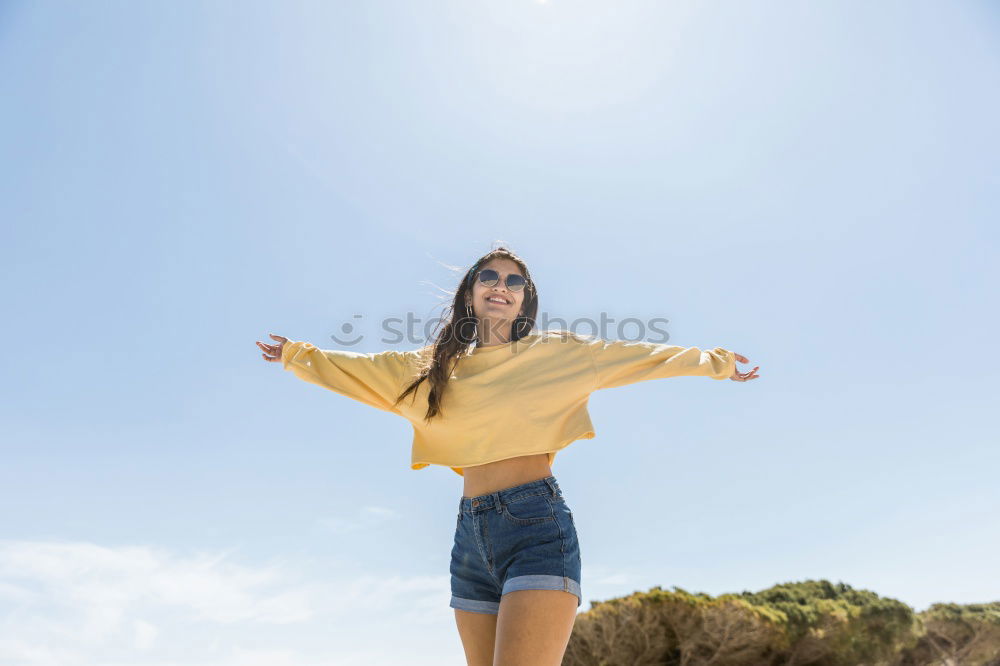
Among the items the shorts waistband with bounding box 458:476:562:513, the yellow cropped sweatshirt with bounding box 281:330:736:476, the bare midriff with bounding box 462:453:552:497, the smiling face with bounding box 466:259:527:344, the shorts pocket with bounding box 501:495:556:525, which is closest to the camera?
the shorts pocket with bounding box 501:495:556:525

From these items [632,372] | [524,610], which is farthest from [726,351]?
[524,610]

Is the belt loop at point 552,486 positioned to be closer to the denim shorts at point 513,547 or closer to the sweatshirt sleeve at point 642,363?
the denim shorts at point 513,547

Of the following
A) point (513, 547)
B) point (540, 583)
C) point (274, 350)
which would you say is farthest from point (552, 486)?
point (274, 350)

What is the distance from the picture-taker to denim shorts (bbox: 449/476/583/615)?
332cm

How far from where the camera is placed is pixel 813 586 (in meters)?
24.8

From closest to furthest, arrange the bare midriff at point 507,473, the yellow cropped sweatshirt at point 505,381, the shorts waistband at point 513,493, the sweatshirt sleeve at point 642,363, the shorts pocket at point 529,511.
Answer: the shorts pocket at point 529,511
the shorts waistband at point 513,493
the bare midriff at point 507,473
the yellow cropped sweatshirt at point 505,381
the sweatshirt sleeve at point 642,363

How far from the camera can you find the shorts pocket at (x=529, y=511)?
137 inches

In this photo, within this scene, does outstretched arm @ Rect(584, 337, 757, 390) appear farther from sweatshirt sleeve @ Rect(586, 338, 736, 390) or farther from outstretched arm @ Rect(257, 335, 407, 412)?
outstretched arm @ Rect(257, 335, 407, 412)

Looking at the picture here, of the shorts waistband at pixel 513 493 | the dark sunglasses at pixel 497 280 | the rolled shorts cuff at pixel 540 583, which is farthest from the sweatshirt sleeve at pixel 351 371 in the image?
the rolled shorts cuff at pixel 540 583

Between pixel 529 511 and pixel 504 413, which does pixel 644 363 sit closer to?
pixel 504 413

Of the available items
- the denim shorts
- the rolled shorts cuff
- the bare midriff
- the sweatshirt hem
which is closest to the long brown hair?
the sweatshirt hem

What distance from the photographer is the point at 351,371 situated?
4.18 m

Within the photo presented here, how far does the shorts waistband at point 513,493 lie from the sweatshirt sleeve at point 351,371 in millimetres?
877

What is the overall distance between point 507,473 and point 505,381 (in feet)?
1.74
